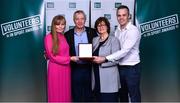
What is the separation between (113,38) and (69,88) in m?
0.79

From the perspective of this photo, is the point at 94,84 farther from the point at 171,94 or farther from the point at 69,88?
the point at 171,94

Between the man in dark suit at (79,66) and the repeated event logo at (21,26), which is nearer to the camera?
the man in dark suit at (79,66)

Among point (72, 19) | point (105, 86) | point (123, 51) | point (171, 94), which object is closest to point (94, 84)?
point (105, 86)

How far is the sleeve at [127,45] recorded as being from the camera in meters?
4.34

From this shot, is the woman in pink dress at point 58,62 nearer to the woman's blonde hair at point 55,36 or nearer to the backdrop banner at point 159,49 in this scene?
the woman's blonde hair at point 55,36

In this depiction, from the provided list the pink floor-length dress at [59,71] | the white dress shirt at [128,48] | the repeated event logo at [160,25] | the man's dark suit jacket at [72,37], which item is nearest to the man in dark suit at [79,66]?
the man's dark suit jacket at [72,37]

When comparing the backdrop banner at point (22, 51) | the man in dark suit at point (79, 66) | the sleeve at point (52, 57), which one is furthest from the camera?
the backdrop banner at point (22, 51)

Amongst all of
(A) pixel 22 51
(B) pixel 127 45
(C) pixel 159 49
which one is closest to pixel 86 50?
(B) pixel 127 45

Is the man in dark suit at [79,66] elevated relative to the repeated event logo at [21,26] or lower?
lower

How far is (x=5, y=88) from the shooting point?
204 inches

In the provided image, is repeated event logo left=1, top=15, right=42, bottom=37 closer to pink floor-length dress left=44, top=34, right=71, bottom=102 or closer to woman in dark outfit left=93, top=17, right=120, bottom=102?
pink floor-length dress left=44, top=34, right=71, bottom=102

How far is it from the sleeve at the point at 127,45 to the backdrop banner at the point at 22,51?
1.21 m

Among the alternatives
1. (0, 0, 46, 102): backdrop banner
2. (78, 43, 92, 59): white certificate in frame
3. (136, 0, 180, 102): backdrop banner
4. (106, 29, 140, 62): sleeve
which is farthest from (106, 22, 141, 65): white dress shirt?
(0, 0, 46, 102): backdrop banner

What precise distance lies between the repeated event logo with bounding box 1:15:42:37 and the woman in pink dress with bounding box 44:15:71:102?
67cm
